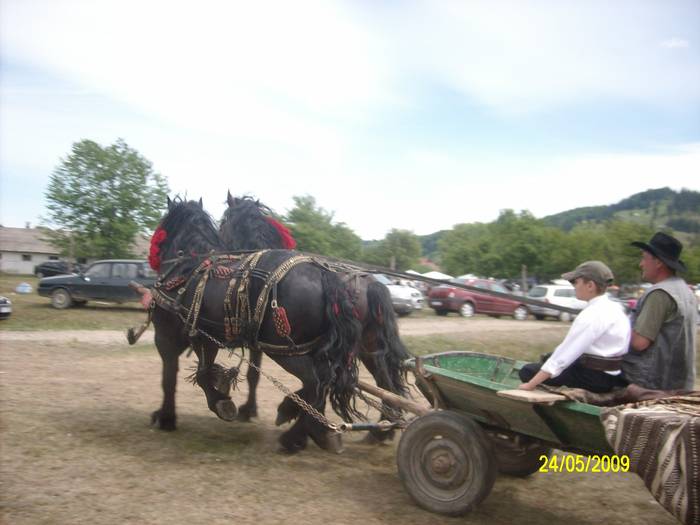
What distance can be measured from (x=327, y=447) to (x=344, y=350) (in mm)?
860

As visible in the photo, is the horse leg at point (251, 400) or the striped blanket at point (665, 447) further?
the horse leg at point (251, 400)

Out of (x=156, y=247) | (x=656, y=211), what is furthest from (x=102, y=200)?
(x=656, y=211)

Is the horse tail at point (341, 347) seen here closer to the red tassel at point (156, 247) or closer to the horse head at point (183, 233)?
the horse head at point (183, 233)

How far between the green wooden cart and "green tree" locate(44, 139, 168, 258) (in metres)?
26.5

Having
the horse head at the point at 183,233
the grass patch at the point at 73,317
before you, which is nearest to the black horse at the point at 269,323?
the horse head at the point at 183,233

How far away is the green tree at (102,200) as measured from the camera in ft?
92.5

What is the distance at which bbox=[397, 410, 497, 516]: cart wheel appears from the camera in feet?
11.3

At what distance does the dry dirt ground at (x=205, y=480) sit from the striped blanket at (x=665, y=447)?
3.83 ft

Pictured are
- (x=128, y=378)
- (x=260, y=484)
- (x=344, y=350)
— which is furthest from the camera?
(x=128, y=378)

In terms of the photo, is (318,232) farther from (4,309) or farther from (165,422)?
(165,422)

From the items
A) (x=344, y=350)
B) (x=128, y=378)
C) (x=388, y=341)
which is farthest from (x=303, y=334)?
(x=128, y=378)

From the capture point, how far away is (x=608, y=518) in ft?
12.3

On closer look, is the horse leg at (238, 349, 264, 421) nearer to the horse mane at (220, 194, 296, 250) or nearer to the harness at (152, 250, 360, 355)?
the harness at (152, 250, 360, 355)

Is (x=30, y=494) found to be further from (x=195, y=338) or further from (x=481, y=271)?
(x=481, y=271)
